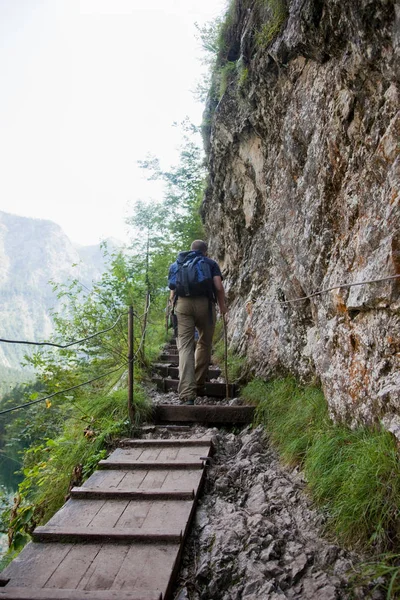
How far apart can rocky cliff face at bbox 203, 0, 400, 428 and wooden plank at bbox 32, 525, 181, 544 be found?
60.3 inches

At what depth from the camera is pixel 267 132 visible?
7.05 m

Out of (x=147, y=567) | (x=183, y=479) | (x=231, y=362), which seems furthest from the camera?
(x=231, y=362)

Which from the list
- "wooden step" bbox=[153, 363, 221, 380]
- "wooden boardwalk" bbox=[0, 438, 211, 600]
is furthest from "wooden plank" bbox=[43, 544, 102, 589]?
"wooden step" bbox=[153, 363, 221, 380]

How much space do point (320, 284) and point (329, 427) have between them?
1.51m

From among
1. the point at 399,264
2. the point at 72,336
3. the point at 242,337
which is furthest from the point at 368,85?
the point at 72,336

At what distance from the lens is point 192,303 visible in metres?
6.03

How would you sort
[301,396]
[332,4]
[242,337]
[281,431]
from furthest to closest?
[242,337] → [301,396] → [281,431] → [332,4]

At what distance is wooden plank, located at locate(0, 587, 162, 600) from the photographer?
6.79ft

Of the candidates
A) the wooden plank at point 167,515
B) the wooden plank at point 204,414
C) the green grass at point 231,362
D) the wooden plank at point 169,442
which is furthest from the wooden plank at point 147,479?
the green grass at point 231,362

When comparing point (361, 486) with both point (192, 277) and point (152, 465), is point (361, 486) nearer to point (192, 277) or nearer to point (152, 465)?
point (152, 465)

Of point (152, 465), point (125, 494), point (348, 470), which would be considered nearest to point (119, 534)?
point (125, 494)

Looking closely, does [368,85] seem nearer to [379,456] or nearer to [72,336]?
[379,456]

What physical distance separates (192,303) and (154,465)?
2.64 meters

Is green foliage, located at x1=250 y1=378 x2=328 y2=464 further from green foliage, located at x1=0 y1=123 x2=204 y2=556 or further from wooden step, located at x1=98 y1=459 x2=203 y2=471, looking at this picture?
green foliage, located at x1=0 y1=123 x2=204 y2=556
